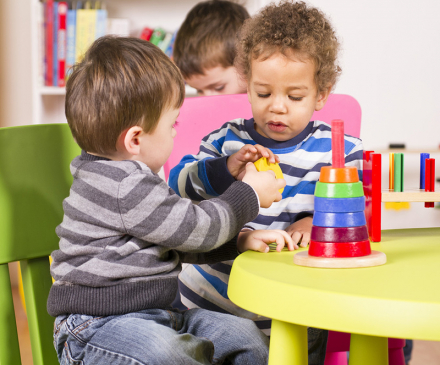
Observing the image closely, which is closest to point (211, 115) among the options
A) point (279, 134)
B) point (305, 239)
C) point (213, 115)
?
point (213, 115)

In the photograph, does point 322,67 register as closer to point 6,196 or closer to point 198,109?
point 198,109

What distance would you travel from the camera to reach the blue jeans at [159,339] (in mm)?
681

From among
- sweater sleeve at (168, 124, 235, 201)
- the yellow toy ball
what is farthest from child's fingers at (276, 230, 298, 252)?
sweater sleeve at (168, 124, 235, 201)

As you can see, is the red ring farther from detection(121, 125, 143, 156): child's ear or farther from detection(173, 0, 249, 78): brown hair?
detection(173, 0, 249, 78): brown hair

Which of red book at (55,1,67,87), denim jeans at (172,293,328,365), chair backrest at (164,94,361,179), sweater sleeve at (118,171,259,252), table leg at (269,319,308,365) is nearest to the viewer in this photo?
table leg at (269,319,308,365)

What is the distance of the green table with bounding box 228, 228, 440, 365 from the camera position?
0.48m

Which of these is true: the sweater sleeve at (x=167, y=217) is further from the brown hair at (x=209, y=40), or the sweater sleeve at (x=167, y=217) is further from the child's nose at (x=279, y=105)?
the brown hair at (x=209, y=40)

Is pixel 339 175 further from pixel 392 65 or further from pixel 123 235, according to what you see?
pixel 392 65

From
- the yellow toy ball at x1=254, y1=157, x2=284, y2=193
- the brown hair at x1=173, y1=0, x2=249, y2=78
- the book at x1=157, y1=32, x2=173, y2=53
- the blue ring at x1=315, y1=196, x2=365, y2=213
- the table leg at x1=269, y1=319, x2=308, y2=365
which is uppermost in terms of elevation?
the book at x1=157, y1=32, x2=173, y2=53

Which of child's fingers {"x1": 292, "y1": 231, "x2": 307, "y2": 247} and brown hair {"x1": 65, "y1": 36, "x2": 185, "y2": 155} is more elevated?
brown hair {"x1": 65, "y1": 36, "x2": 185, "y2": 155}

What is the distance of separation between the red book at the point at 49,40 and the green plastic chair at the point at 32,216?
155 centimetres

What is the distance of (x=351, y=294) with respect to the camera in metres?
0.50

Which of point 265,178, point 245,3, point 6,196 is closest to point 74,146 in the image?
point 6,196

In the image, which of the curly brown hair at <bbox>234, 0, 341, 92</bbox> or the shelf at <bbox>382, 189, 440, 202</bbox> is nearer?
the shelf at <bbox>382, 189, 440, 202</bbox>
